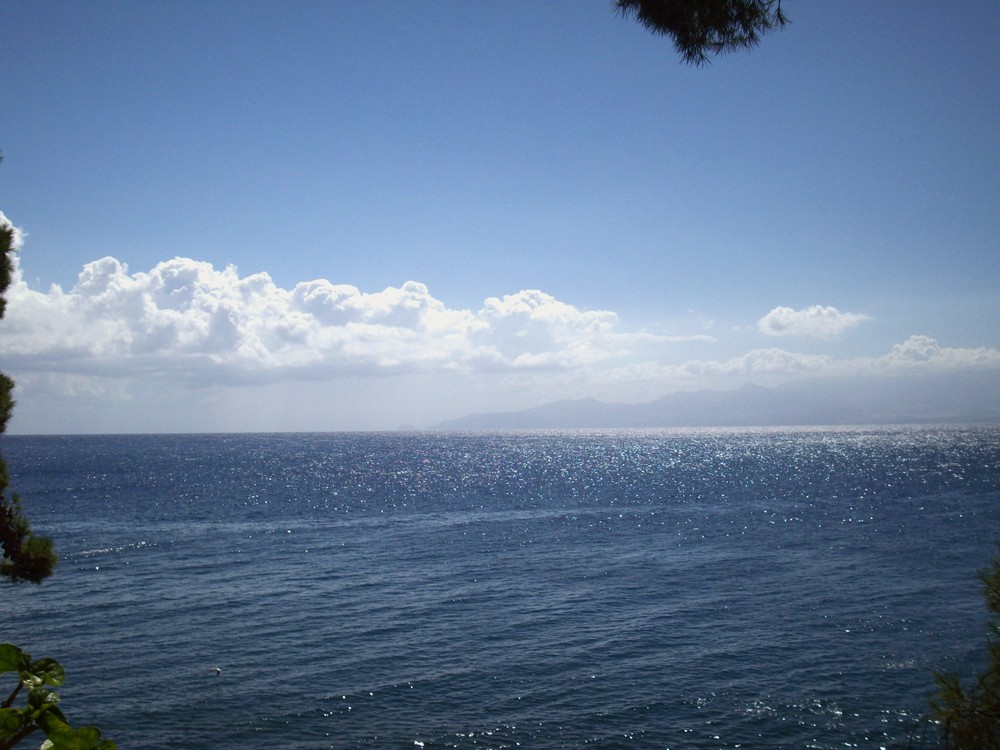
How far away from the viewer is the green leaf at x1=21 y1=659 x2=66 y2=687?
107 inches

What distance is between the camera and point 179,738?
937 inches

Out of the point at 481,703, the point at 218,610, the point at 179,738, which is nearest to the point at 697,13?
the point at 481,703

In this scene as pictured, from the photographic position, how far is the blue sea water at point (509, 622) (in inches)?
974

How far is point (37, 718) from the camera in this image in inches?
Result: 104

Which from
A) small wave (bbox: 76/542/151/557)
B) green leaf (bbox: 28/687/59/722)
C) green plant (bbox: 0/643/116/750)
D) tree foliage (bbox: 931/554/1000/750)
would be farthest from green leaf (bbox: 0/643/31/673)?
small wave (bbox: 76/542/151/557)

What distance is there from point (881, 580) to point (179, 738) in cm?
3864

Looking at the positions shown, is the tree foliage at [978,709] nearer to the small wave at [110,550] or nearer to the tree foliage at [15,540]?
the tree foliage at [15,540]

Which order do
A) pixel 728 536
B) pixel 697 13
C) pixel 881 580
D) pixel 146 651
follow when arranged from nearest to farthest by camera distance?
pixel 697 13, pixel 146 651, pixel 881 580, pixel 728 536

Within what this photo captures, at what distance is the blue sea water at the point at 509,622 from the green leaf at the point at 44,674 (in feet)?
74.1

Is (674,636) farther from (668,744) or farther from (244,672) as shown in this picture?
(244,672)

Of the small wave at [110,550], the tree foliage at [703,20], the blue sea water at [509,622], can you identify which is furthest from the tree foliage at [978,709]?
the small wave at [110,550]

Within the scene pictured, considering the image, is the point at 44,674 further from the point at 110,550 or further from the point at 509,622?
the point at 110,550

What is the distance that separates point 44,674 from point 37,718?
0.21 m

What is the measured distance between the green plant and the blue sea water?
22680mm
